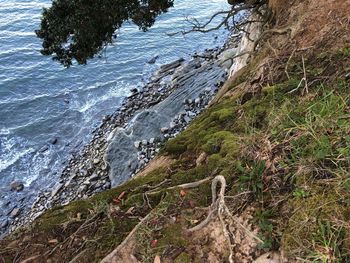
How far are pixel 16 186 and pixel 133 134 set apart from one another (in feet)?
18.6

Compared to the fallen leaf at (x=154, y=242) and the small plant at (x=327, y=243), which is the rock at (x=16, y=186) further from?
the small plant at (x=327, y=243)

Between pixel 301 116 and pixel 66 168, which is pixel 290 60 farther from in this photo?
pixel 66 168

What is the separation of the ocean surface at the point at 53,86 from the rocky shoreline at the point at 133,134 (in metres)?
0.76

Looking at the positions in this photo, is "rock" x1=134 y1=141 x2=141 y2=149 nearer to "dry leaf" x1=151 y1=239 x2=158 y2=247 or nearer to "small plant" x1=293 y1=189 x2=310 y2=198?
"dry leaf" x1=151 y1=239 x2=158 y2=247

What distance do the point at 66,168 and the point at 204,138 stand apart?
13730 millimetres

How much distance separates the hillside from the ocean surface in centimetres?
1304

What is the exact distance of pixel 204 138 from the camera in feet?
18.6

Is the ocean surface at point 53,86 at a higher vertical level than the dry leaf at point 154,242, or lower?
lower

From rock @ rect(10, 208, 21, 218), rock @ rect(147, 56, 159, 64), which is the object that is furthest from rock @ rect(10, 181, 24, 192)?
rock @ rect(147, 56, 159, 64)

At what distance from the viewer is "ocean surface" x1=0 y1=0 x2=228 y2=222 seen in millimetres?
18719

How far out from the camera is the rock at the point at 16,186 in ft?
56.3

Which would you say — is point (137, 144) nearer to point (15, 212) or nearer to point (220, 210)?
point (15, 212)

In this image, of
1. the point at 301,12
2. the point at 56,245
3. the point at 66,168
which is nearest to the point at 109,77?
the point at 66,168

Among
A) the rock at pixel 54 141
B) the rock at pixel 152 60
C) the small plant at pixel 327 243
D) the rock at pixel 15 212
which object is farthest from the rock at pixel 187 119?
the small plant at pixel 327 243
